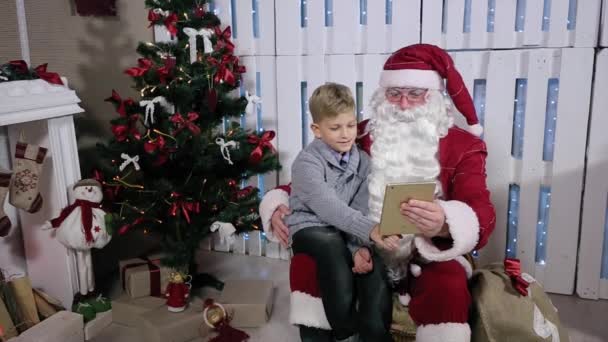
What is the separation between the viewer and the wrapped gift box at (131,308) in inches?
99.0

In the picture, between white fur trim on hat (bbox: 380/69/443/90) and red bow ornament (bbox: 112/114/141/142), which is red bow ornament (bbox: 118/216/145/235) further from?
white fur trim on hat (bbox: 380/69/443/90)

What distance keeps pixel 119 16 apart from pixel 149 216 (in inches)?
47.1

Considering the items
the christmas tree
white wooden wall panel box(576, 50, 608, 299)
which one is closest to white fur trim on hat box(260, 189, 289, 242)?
the christmas tree

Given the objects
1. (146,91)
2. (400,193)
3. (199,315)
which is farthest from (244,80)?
(400,193)

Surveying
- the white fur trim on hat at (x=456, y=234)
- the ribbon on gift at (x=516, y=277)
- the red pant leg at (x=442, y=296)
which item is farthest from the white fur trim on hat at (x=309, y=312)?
the ribbon on gift at (x=516, y=277)

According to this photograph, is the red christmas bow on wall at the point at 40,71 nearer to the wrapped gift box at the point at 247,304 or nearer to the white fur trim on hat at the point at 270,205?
the white fur trim on hat at the point at 270,205

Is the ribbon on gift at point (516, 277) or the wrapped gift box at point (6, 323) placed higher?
the ribbon on gift at point (516, 277)

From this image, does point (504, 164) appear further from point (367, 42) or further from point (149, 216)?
point (149, 216)

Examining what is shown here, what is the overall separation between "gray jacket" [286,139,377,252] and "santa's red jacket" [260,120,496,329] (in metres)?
0.15

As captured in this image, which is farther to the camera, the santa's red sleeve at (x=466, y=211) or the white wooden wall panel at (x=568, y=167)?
the white wooden wall panel at (x=568, y=167)

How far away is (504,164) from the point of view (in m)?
2.78

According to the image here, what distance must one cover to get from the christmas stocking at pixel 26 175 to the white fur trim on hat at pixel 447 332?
5.44ft

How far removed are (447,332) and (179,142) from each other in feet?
4.88

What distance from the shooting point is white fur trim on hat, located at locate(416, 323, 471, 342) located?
172 centimetres
